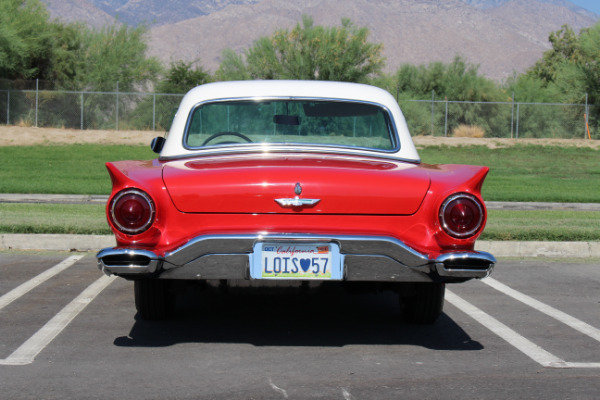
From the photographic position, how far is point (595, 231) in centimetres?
1080

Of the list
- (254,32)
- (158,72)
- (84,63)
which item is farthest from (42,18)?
(254,32)

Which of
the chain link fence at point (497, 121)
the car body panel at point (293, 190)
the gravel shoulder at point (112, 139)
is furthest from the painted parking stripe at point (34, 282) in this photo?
the chain link fence at point (497, 121)

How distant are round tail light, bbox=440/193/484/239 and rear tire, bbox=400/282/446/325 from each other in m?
0.75

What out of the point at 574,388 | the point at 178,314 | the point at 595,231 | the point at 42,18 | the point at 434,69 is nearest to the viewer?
the point at 574,388

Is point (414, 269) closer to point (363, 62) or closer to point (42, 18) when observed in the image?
point (363, 62)

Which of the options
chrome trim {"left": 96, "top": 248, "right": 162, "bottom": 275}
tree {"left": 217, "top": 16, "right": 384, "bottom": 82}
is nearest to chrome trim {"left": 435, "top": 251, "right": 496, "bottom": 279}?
chrome trim {"left": 96, "top": 248, "right": 162, "bottom": 275}

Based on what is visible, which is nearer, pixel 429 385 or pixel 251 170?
pixel 429 385

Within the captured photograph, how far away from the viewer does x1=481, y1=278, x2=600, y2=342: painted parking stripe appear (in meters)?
6.11

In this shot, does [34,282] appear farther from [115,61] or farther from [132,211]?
→ [115,61]

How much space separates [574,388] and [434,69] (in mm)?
44249

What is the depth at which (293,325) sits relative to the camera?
617 centimetres

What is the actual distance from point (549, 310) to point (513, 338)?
1131mm

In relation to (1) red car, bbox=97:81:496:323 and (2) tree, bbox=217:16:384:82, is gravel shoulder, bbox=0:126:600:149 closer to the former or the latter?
(2) tree, bbox=217:16:384:82

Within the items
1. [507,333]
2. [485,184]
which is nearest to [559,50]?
[485,184]
